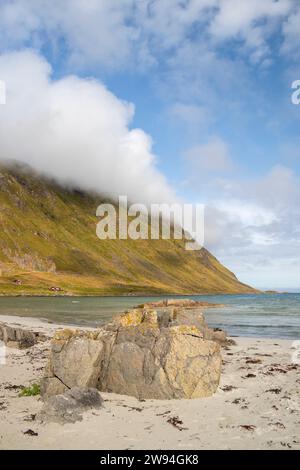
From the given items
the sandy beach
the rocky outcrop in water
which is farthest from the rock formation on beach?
the rocky outcrop in water

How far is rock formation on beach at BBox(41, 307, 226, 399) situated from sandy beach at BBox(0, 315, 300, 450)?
2.20ft

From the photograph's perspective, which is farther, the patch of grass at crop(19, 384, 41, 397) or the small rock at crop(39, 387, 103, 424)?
the patch of grass at crop(19, 384, 41, 397)

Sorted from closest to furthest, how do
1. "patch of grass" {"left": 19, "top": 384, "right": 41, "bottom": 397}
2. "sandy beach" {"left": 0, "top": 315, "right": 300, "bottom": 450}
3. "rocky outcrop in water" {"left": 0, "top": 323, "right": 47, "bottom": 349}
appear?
"sandy beach" {"left": 0, "top": 315, "right": 300, "bottom": 450} < "patch of grass" {"left": 19, "top": 384, "right": 41, "bottom": 397} < "rocky outcrop in water" {"left": 0, "top": 323, "right": 47, "bottom": 349}

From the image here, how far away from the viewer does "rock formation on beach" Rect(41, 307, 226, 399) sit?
58.4ft

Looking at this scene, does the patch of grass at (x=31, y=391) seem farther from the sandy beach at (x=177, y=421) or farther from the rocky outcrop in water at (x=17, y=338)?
the rocky outcrop in water at (x=17, y=338)

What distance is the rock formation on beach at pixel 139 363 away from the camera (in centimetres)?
1780

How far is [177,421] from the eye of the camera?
47.7ft

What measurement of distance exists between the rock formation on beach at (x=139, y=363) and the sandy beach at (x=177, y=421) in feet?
2.20

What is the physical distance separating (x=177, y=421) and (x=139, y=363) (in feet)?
13.8

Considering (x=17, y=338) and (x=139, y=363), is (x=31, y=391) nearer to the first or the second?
(x=139, y=363)

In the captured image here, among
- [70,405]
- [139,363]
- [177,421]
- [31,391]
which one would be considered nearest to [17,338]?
[31,391]

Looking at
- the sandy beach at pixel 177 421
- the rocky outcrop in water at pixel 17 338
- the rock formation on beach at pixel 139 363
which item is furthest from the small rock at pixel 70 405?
the rocky outcrop in water at pixel 17 338

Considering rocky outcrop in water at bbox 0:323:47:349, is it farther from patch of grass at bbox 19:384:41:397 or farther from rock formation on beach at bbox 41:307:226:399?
rock formation on beach at bbox 41:307:226:399
